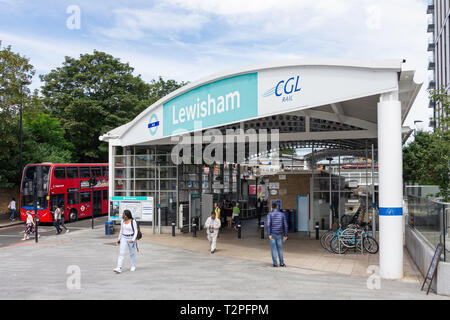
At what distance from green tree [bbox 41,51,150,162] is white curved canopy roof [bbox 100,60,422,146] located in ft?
71.9

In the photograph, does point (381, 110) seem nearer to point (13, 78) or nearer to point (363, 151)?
point (363, 151)

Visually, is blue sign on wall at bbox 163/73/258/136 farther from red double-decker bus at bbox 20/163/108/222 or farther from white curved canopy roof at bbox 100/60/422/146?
red double-decker bus at bbox 20/163/108/222

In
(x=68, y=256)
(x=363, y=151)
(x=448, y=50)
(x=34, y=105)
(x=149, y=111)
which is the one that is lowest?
(x=68, y=256)

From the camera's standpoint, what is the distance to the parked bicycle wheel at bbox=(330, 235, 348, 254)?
14.5 metres

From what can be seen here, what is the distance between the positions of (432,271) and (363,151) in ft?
35.3

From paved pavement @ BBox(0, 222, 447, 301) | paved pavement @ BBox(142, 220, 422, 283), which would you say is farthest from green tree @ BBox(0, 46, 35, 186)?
paved pavement @ BBox(0, 222, 447, 301)

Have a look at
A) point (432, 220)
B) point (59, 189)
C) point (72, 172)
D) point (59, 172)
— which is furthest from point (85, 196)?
point (432, 220)

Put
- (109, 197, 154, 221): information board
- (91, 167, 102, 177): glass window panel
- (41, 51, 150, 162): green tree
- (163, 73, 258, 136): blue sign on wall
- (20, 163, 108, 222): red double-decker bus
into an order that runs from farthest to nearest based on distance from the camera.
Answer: (41, 51, 150, 162): green tree
(91, 167, 102, 177): glass window panel
(20, 163, 108, 222): red double-decker bus
(109, 197, 154, 221): information board
(163, 73, 258, 136): blue sign on wall

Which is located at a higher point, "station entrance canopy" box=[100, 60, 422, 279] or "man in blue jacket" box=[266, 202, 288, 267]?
"station entrance canopy" box=[100, 60, 422, 279]

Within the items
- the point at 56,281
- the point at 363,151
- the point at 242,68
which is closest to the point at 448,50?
the point at 363,151

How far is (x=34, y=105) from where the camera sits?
A: 29.5 meters

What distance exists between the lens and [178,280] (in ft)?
34.0

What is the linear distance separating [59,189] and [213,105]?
16282mm
